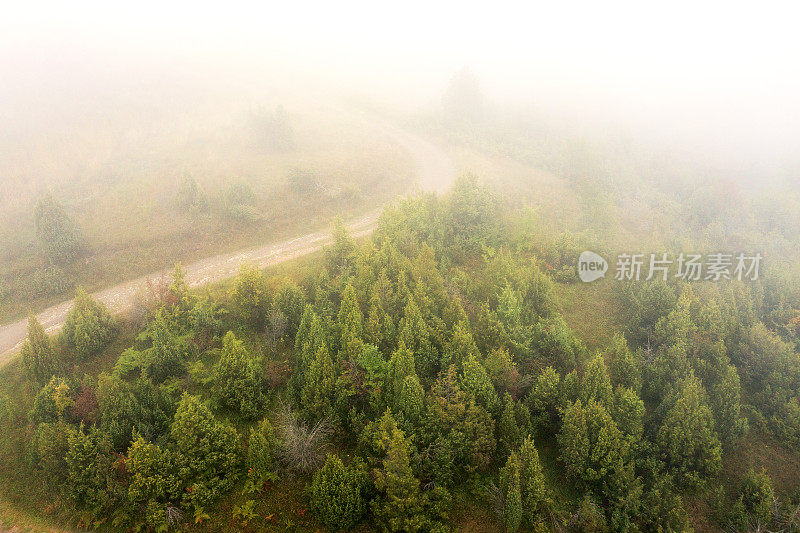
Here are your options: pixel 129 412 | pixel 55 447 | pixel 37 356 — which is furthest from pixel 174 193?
pixel 55 447

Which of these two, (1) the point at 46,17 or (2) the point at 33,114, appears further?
(1) the point at 46,17

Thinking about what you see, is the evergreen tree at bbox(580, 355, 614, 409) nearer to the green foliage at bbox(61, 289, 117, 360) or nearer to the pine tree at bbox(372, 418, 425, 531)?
the pine tree at bbox(372, 418, 425, 531)

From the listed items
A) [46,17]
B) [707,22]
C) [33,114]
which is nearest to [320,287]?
[33,114]

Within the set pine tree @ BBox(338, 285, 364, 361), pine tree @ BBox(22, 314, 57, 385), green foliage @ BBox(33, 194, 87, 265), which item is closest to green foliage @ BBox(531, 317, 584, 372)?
pine tree @ BBox(338, 285, 364, 361)

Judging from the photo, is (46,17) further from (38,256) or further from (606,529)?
(606,529)

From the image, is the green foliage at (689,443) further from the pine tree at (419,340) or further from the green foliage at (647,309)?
the pine tree at (419,340)

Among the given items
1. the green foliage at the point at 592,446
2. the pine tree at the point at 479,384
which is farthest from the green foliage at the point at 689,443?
the pine tree at the point at 479,384

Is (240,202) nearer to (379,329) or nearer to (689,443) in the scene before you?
(379,329)
